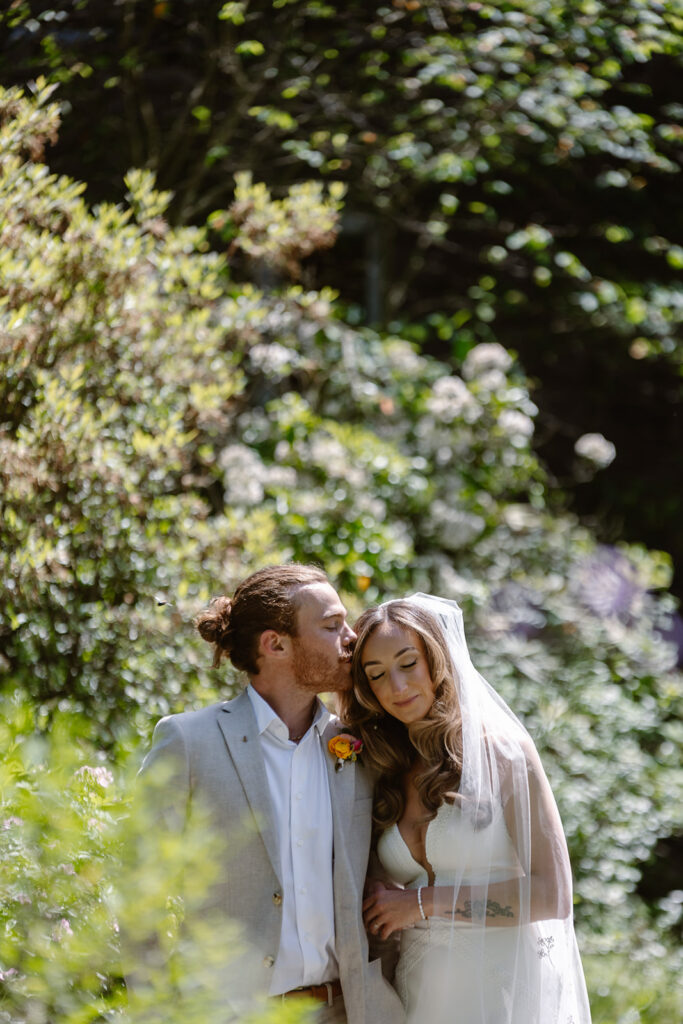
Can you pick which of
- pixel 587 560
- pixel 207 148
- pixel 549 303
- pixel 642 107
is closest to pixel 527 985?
pixel 587 560

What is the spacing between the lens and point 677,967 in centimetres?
429

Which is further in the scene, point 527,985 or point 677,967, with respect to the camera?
point 677,967

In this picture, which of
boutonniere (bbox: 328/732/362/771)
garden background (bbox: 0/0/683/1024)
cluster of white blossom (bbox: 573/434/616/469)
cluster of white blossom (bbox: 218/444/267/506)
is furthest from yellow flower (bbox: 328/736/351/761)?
cluster of white blossom (bbox: 573/434/616/469)

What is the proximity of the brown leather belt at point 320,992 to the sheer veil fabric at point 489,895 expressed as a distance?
0.73 ft

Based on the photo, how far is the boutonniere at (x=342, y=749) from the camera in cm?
237

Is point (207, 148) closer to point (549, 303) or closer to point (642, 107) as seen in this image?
point (549, 303)

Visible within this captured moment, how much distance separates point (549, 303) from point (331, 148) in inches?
63.6

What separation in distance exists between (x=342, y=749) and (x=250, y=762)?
24cm

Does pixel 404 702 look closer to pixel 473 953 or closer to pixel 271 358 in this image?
pixel 473 953

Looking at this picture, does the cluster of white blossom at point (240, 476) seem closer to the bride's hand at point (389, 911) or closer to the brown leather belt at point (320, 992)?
the bride's hand at point (389, 911)

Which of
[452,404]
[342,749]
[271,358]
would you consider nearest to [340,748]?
[342,749]

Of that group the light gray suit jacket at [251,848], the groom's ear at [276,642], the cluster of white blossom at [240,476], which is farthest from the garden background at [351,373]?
the groom's ear at [276,642]

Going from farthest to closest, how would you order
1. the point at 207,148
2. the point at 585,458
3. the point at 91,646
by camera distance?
the point at 585,458
the point at 207,148
the point at 91,646

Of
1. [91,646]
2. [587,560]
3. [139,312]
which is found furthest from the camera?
[587,560]
